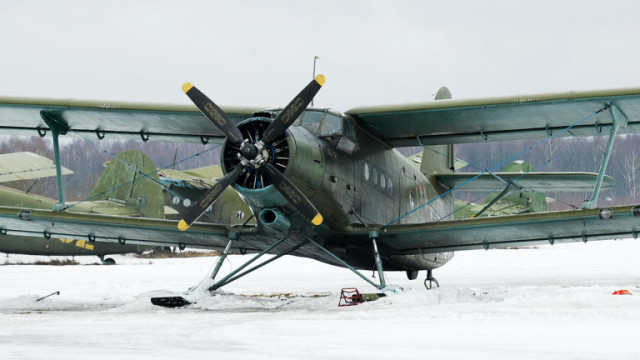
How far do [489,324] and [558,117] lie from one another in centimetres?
579

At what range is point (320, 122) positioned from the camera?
10969 mm

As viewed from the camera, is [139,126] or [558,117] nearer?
[558,117]

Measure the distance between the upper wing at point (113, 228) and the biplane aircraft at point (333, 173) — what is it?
0.02m

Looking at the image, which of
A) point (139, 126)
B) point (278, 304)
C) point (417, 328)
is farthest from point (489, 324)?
point (139, 126)

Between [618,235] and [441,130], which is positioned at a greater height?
[441,130]

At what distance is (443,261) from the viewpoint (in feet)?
53.2

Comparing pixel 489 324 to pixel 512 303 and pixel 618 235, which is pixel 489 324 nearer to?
pixel 512 303

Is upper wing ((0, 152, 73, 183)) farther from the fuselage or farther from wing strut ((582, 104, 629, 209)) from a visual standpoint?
wing strut ((582, 104, 629, 209))

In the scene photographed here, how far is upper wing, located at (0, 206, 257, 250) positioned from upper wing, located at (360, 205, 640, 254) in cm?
279

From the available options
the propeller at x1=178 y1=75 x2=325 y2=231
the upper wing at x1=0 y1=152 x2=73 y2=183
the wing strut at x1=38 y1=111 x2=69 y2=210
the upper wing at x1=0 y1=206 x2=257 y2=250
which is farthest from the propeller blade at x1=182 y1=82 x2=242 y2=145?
the upper wing at x1=0 y1=152 x2=73 y2=183

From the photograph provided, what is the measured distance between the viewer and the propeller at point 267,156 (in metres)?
9.66

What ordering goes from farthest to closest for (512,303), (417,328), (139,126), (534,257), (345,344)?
(534,257) → (139,126) → (512,303) → (417,328) → (345,344)

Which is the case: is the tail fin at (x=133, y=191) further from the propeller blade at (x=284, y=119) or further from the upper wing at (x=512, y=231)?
the propeller blade at (x=284, y=119)

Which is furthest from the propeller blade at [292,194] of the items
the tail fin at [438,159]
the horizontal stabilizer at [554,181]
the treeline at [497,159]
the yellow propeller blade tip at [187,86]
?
the treeline at [497,159]
